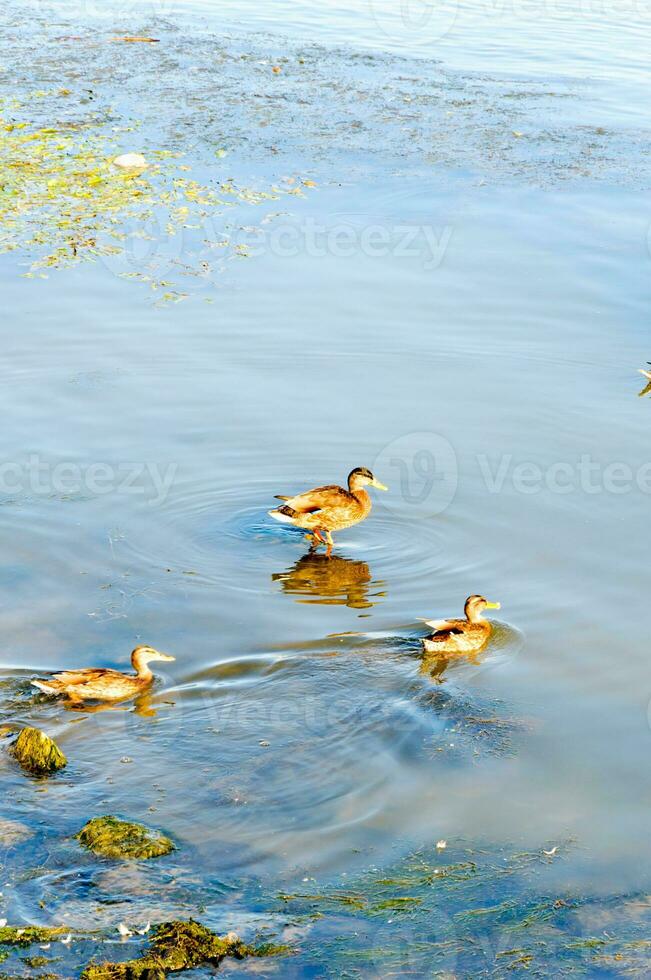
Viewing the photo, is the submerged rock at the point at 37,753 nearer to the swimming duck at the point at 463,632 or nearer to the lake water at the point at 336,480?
the lake water at the point at 336,480

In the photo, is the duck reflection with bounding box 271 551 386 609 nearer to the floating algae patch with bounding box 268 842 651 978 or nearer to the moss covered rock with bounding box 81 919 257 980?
the floating algae patch with bounding box 268 842 651 978

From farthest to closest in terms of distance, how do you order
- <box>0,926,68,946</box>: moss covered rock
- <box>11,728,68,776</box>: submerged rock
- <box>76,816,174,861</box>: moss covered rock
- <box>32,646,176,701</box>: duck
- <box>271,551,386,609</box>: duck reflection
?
<box>271,551,386,609</box>: duck reflection → <box>32,646,176,701</box>: duck → <box>11,728,68,776</box>: submerged rock → <box>76,816,174,861</box>: moss covered rock → <box>0,926,68,946</box>: moss covered rock

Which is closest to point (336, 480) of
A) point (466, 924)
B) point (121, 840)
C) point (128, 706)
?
point (128, 706)

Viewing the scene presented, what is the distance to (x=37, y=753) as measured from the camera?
6730 mm

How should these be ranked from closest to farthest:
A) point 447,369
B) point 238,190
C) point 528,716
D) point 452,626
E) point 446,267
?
point 528,716 → point 452,626 → point 447,369 → point 446,267 → point 238,190

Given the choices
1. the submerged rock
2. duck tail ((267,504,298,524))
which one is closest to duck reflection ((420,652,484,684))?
duck tail ((267,504,298,524))

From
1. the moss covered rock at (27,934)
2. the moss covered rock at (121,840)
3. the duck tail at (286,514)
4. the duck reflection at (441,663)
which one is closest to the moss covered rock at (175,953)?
the moss covered rock at (27,934)

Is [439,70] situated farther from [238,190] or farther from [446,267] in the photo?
[446,267]

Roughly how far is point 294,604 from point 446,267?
6.94 metres

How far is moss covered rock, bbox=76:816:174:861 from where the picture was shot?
5.98 metres

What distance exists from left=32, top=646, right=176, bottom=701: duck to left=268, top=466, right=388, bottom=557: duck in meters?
2.54

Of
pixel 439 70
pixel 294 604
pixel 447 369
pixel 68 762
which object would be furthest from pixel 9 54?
pixel 68 762

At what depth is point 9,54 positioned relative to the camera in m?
22.1

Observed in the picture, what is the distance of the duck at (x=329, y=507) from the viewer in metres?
9.76
